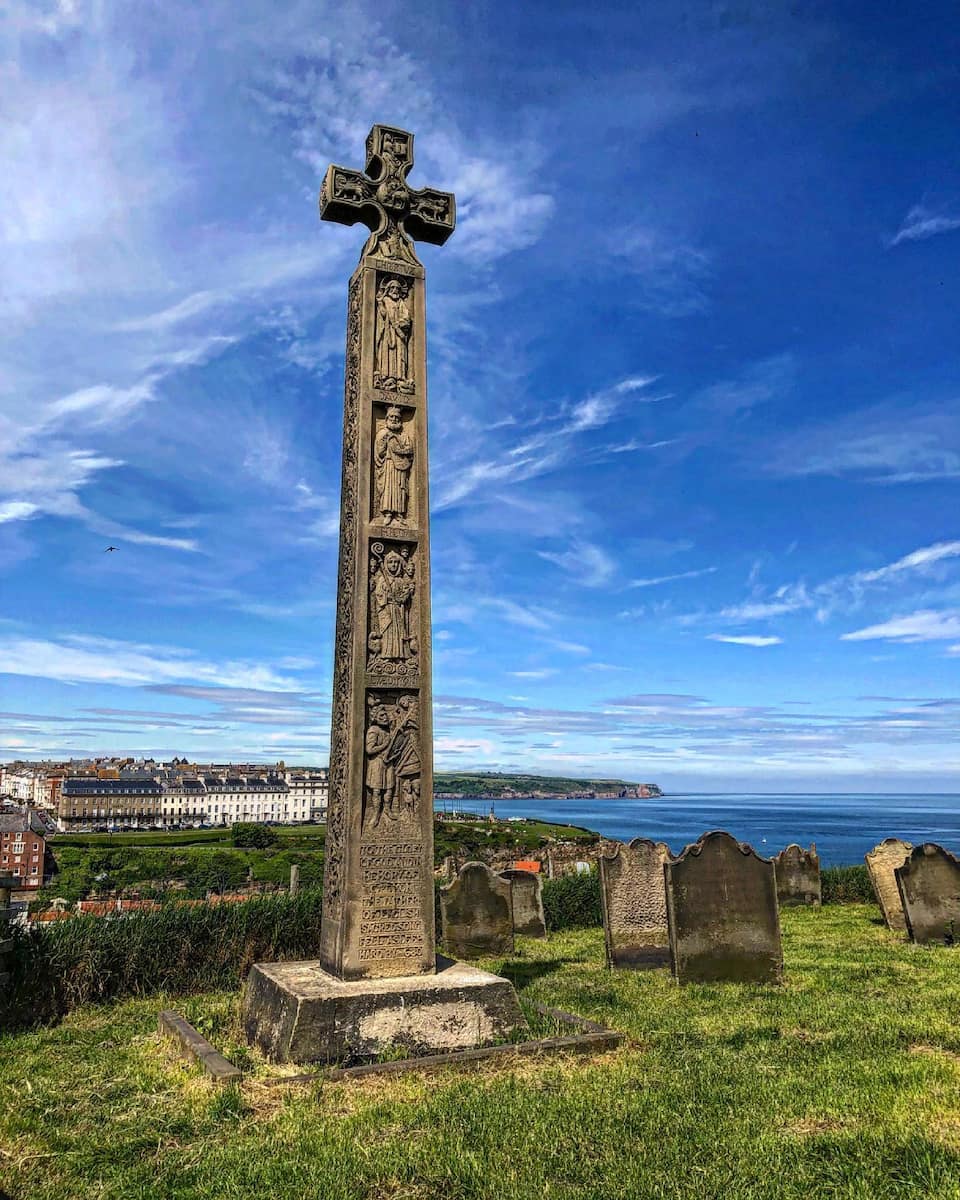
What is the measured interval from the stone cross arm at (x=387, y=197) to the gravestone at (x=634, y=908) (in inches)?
310

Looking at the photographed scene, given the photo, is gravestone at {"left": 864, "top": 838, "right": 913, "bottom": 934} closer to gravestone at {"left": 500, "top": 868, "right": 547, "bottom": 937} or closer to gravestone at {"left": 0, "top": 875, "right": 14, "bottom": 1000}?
gravestone at {"left": 500, "top": 868, "right": 547, "bottom": 937}

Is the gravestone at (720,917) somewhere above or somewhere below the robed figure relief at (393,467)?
below

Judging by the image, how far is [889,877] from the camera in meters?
15.0

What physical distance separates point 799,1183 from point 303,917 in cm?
856

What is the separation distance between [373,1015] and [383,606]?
3255 mm

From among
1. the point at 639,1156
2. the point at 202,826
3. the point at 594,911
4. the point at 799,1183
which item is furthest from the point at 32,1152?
the point at 202,826

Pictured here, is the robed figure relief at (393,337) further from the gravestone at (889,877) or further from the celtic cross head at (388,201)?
the gravestone at (889,877)

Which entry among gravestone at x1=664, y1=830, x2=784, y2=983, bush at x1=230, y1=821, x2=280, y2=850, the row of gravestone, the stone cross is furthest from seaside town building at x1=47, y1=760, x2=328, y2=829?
the stone cross

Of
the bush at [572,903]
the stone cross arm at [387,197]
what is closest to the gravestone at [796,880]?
the bush at [572,903]

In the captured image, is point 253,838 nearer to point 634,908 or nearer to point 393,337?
point 634,908

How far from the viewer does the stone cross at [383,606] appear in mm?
7320

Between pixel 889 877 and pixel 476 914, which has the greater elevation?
pixel 889 877

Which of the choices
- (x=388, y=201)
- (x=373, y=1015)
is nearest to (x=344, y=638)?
(x=373, y=1015)

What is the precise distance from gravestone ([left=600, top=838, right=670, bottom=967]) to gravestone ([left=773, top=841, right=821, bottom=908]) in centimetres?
807
